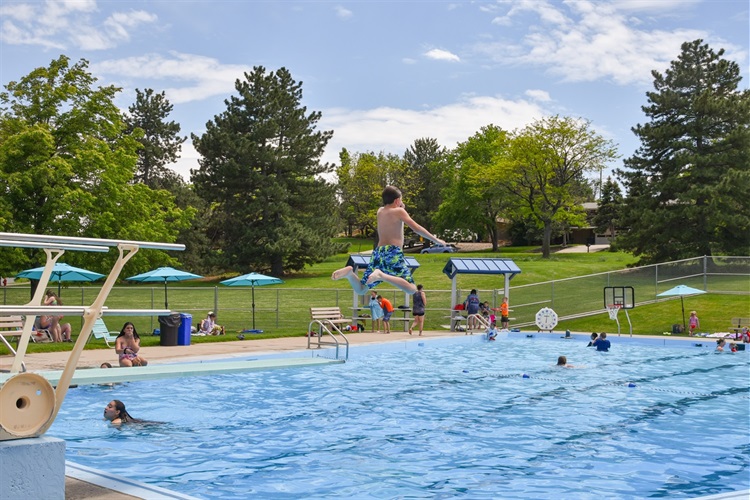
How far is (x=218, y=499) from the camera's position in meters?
7.72

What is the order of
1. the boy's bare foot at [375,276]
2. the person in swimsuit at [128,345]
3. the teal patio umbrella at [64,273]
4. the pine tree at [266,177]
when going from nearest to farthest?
the boy's bare foot at [375,276] < the person in swimsuit at [128,345] < the teal patio umbrella at [64,273] < the pine tree at [266,177]

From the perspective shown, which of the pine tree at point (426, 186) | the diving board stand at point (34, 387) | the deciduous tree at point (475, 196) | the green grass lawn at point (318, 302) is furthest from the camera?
the pine tree at point (426, 186)

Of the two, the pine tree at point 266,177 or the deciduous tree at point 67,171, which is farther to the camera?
the pine tree at point 266,177

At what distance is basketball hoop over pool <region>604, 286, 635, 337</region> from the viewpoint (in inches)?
1088

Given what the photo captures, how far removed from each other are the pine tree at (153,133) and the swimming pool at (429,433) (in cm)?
4857

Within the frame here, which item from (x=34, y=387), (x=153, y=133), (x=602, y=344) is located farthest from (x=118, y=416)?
(x=153, y=133)

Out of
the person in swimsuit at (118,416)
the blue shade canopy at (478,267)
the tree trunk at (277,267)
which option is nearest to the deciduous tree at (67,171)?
the blue shade canopy at (478,267)

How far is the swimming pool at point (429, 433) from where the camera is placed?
8.59 metres

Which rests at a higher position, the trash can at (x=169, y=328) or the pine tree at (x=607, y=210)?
the pine tree at (x=607, y=210)

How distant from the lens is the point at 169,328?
20.8 meters

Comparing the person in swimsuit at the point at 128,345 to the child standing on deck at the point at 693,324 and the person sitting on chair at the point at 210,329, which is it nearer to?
the person sitting on chair at the point at 210,329

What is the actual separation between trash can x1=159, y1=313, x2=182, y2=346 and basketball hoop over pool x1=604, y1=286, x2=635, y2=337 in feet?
51.6

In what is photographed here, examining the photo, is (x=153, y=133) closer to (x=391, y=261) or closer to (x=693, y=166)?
(x=693, y=166)

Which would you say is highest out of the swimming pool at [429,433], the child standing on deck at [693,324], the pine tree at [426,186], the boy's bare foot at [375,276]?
the pine tree at [426,186]
